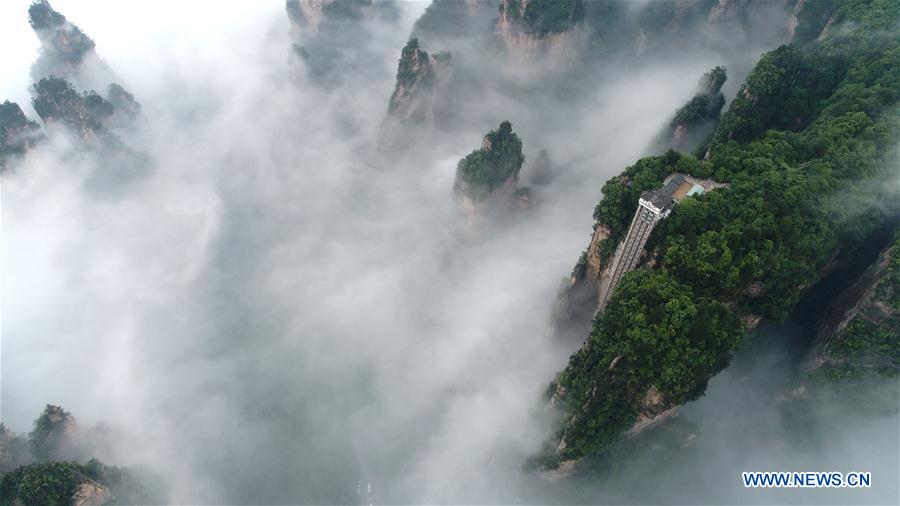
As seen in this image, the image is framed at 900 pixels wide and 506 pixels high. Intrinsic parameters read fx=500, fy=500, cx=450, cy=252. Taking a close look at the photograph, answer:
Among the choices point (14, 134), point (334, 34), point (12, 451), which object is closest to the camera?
point (12, 451)

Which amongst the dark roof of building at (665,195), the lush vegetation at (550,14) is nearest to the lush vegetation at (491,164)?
the lush vegetation at (550,14)

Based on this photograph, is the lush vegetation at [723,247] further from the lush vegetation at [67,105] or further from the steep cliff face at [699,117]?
the lush vegetation at [67,105]

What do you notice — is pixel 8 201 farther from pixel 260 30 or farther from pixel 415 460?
pixel 415 460

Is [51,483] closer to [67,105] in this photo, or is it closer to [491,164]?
[491,164]

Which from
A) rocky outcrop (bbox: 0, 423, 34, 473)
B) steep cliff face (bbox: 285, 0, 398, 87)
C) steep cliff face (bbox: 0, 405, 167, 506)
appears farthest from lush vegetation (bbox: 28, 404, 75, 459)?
steep cliff face (bbox: 285, 0, 398, 87)

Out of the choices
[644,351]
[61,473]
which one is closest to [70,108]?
[61,473]

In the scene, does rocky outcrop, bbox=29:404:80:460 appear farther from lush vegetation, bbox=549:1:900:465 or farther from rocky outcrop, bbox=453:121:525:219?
rocky outcrop, bbox=453:121:525:219
